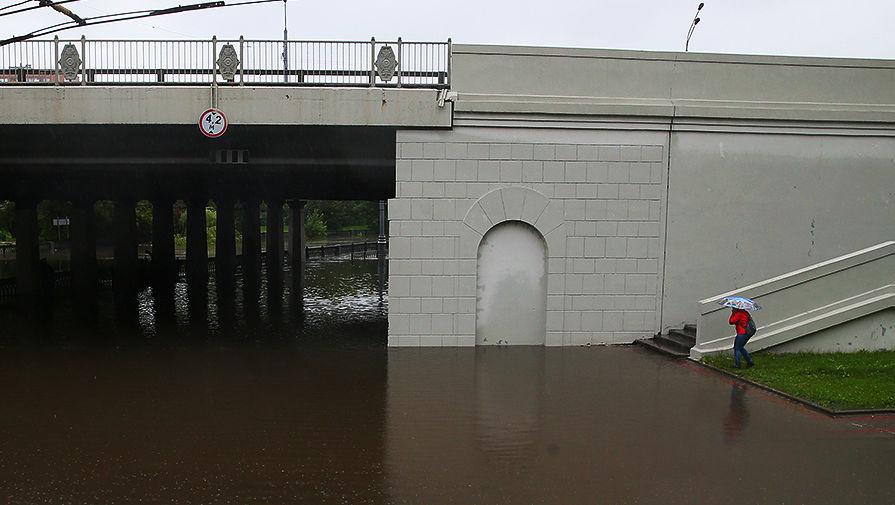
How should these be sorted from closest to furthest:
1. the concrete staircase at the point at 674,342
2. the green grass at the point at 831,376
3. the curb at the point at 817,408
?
the curb at the point at 817,408, the green grass at the point at 831,376, the concrete staircase at the point at 674,342

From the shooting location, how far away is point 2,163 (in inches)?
743

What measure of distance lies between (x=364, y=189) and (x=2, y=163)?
13370 mm

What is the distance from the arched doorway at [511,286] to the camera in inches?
599

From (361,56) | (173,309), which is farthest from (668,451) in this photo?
(173,309)

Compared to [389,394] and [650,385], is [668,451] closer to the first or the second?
[650,385]

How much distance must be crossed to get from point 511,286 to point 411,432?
674 centimetres

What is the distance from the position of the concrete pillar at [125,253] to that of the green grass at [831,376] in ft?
75.1

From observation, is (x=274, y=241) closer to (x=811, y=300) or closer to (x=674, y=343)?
(x=674, y=343)

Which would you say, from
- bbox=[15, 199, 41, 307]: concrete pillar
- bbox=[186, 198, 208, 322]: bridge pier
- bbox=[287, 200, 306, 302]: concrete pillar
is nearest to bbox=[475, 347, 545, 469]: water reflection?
bbox=[186, 198, 208, 322]: bridge pier

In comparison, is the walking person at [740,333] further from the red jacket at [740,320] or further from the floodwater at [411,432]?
the floodwater at [411,432]

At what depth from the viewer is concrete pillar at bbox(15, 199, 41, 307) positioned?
25.1 m

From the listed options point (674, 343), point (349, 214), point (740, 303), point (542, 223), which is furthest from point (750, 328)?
point (349, 214)

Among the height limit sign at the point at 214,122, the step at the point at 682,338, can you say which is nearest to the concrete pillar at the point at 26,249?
the height limit sign at the point at 214,122

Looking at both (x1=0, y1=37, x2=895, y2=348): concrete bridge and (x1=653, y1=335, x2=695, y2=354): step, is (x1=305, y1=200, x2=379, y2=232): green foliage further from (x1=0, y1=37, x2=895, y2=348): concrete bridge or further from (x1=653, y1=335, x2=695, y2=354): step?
(x1=653, y1=335, x2=695, y2=354): step
